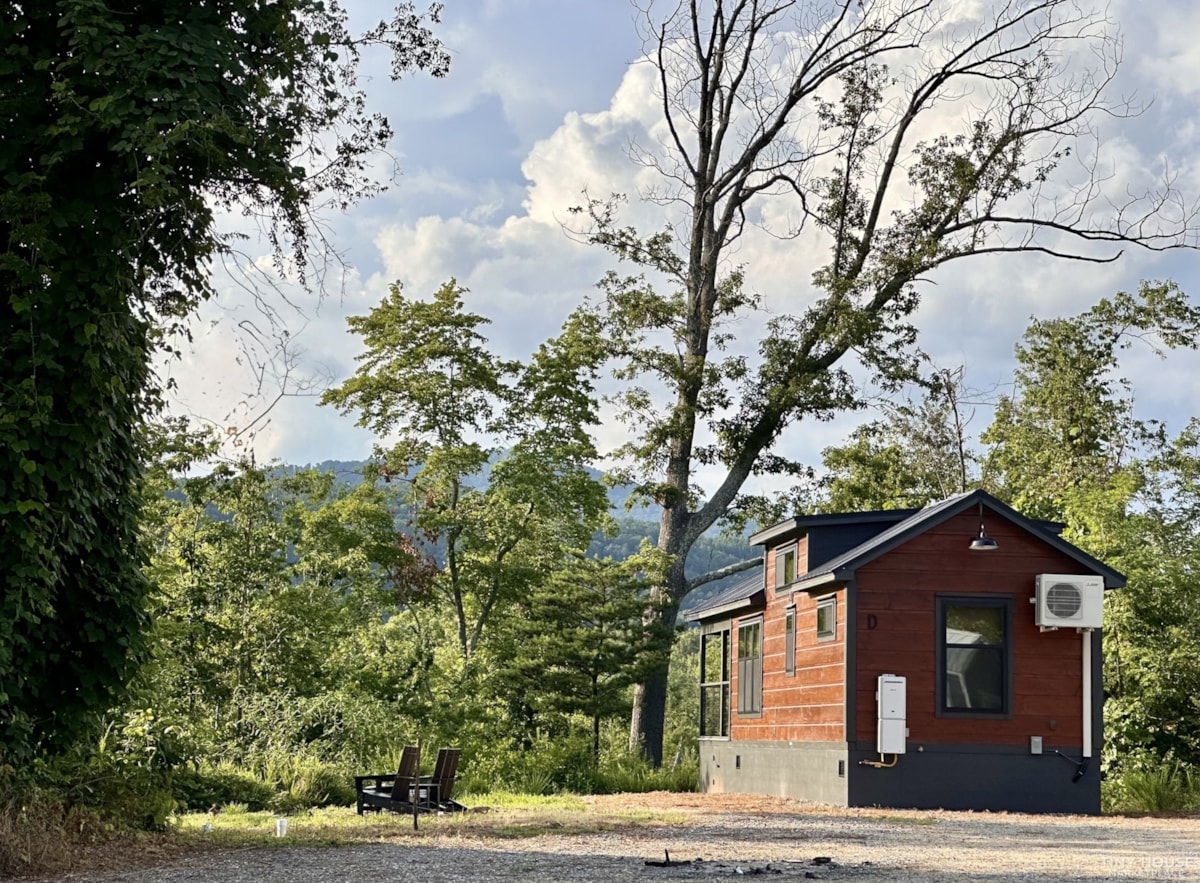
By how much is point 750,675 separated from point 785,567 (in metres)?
2.20

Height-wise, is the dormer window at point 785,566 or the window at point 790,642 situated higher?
the dormer window at point 785,566

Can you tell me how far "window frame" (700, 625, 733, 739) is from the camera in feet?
66.5

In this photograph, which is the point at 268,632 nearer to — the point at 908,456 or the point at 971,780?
the point at 971,780

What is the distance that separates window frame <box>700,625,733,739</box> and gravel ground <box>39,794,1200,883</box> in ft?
23.1

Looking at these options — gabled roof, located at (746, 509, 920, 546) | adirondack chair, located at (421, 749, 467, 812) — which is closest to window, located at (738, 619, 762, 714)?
gabled roof, located at (746, 509, 920, 546)

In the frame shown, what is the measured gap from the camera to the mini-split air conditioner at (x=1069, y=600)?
15102 mm

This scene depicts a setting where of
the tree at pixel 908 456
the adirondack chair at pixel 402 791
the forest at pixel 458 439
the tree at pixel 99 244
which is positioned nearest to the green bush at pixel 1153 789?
the forest at pixel 458 439

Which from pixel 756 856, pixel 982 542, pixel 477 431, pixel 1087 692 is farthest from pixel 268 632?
pixel 756 856

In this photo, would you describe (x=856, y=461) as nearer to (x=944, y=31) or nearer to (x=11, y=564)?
(x=944, y=31)

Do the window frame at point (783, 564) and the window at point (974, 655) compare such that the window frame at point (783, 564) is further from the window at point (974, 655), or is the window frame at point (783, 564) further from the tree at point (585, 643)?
the tree at point (585, 643)

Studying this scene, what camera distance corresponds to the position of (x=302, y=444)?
44.8 ft

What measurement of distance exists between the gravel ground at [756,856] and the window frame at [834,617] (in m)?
2.93

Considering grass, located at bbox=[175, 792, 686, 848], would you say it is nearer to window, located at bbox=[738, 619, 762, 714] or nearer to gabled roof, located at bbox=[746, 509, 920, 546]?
gabled roof, located at bbox=[746, 509, 920, 546]

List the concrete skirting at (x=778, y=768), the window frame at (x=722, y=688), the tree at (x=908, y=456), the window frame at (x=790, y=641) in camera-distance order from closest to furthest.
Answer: the concrete skirting at (x=778, y=768) → the window frame at (x=790, y=641) → the window frame at (x=722, y=688) → the tree at (x=908, y=456)
